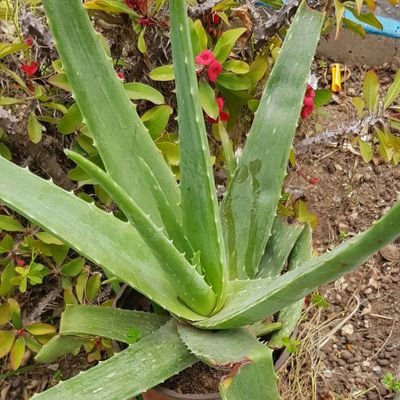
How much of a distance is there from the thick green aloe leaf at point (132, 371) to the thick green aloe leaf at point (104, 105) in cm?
19

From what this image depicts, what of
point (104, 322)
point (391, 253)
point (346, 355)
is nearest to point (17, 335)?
point (104, 322)

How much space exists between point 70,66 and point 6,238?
466 millimetres

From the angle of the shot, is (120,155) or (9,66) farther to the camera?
(9,66)

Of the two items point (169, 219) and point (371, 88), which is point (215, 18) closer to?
point (371, 88)

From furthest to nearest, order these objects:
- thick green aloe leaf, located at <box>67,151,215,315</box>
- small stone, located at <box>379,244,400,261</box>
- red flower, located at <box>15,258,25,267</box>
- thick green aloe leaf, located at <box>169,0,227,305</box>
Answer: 1. small stone, located at <box>379,244,400,261</box>
2. red flower, located at <box>15,258,25,267</box>
3. thick green aloe leaf, located at <box>169,0,227,305</box>
4. thick green aloe leaf, located at <box>67,151,215,315</box>

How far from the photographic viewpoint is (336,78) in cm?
189

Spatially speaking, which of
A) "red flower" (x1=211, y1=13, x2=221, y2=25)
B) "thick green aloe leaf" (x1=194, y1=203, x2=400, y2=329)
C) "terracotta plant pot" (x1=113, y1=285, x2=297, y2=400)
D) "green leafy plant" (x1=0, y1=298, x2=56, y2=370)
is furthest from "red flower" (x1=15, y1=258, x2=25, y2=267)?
"red flower" (x1=211, y1=13, x2=221, y2=25)

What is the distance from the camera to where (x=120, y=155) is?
3.22ft

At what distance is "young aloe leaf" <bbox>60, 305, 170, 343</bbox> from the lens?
3.31ft

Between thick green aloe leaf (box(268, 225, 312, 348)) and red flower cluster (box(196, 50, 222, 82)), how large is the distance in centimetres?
32

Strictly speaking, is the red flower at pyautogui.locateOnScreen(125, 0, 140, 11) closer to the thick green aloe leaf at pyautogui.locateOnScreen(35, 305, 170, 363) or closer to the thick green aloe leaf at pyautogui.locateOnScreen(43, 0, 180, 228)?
the thick green aloe leaf at pyautogui.locateOnScreen(43, 0, 180, 228)

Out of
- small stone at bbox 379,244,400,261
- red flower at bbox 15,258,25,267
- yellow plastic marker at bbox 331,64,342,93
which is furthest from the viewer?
yellow plastic marker at bbox 331,64,342,93

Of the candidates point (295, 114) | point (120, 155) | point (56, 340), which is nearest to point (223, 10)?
point (295, 114)

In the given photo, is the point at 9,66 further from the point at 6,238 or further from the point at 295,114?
the point at 295,114
